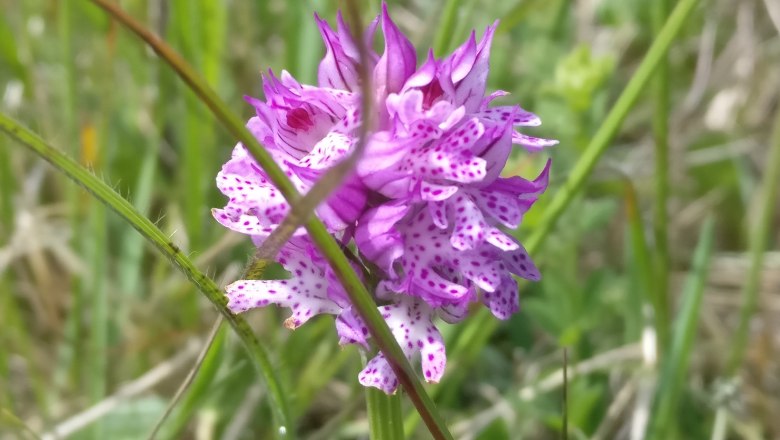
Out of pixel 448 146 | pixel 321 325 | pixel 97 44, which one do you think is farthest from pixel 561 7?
pixel 448 146

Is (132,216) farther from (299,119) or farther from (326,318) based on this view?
(326,318)

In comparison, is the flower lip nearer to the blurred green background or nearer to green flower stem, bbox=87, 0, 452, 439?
green flower stem, bbox=87, 0, 452, 439

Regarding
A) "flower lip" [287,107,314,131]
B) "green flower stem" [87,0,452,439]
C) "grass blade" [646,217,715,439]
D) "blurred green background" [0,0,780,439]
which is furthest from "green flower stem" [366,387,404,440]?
"grass blade" [646,217,715,439]

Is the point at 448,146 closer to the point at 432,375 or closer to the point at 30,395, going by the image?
the point at 432,375

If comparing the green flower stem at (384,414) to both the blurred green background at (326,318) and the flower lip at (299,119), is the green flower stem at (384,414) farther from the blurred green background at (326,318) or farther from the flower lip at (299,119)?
the blurred green background at (326,318)

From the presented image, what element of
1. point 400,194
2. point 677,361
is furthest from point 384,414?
point 677,361

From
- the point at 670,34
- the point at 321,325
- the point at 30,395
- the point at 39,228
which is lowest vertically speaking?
the point at 30,395
